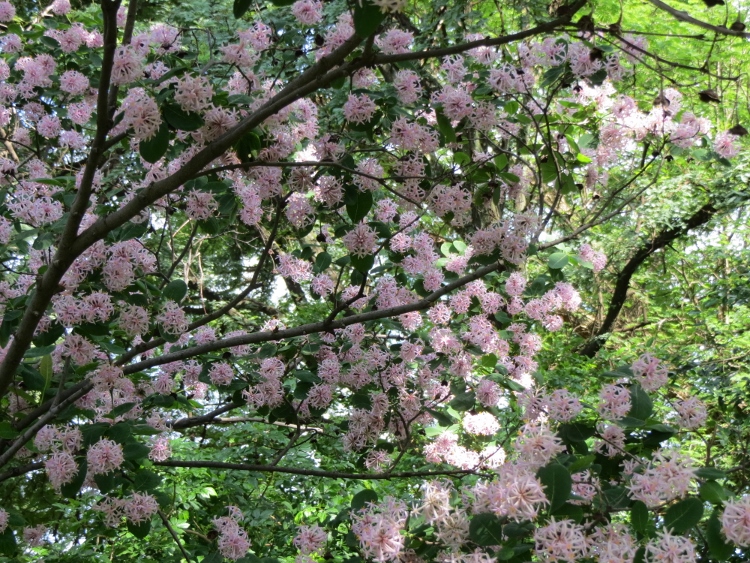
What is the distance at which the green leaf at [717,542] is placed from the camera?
1.38 m

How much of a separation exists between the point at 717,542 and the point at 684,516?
0.28 feet

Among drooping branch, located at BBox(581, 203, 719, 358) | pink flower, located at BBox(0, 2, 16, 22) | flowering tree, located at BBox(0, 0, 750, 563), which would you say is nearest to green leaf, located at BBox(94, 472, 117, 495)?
flowering tree, located at BBox(0, 0, 750, 563)

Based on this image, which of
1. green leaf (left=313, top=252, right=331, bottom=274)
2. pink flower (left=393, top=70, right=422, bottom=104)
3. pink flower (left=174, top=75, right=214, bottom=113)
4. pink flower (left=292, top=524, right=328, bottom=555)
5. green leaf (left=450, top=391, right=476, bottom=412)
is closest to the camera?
pink flower (left=174, top=75, right=214, bottom=113)

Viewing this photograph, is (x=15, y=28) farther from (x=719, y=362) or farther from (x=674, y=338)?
(x=674, y=338)

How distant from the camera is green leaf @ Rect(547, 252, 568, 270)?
3010 millimetres

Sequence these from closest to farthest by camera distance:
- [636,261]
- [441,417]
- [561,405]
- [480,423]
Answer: [561,405], [441,417], [480,423], [636,261]

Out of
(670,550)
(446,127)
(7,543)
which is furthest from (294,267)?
(670,550)

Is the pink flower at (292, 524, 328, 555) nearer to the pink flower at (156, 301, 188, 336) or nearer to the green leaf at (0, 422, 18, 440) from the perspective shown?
the pink flower at (156, 301, 188, 336)

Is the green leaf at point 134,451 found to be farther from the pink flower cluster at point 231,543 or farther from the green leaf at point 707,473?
the green leaf at point 707,473

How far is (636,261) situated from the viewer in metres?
7.71

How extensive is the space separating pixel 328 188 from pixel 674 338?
20.1 feet

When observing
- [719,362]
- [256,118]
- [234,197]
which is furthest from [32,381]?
[719,362]

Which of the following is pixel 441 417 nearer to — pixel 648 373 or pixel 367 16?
pixel 648 373

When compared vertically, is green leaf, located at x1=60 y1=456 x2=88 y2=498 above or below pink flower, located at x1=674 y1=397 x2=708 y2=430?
below
